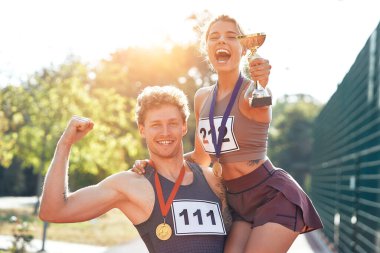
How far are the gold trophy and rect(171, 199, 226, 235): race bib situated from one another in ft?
2.30

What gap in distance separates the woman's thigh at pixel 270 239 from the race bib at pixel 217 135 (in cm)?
54

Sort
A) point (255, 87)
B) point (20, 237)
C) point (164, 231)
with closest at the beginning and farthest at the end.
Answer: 1. point (255, 87)
2. point (164, 231)
3. point (20, 237)

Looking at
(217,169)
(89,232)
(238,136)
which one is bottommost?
(89,232)

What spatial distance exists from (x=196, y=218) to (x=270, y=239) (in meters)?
0.45

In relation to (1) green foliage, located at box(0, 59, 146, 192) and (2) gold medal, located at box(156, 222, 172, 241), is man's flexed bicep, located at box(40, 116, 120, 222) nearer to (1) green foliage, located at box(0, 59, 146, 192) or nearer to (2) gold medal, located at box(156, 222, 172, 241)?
(2) gold medal, located at box(156, 222, 172, 241)

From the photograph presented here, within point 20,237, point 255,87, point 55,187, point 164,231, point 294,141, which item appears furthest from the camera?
point 294,141

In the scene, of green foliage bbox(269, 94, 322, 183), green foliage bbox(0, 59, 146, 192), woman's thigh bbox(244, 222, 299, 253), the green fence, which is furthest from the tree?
green foliage bbox(269, 94, 322, 183)

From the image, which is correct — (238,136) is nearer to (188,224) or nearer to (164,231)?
(188,224)

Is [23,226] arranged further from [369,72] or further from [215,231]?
[215,231]

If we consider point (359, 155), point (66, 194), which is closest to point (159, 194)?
point (66, 194)

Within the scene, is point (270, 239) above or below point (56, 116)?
below

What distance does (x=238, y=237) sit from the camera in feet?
12.8

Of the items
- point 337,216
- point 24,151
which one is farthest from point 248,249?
point 24,151

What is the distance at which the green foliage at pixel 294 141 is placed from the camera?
190 feet
